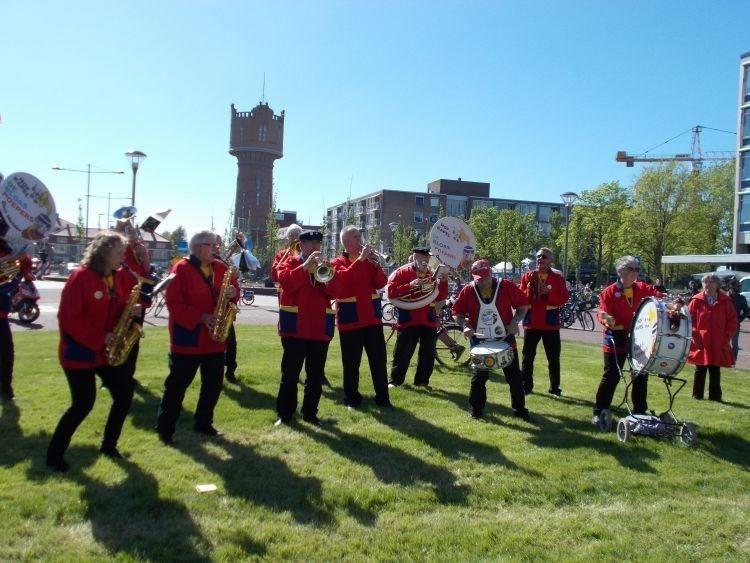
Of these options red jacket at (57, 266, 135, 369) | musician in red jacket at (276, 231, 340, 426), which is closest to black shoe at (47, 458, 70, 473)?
red jacket at (57, 266, 135, 369)

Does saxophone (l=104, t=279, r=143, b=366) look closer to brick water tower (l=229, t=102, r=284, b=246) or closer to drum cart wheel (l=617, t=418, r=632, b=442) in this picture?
drum cart wheel (l=617, t=418, r=632, b=442)

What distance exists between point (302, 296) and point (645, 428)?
3.80m

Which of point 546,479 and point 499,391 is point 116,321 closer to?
point 546,479

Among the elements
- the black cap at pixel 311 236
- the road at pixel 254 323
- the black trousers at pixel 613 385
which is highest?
the black cap at pixel 311 236

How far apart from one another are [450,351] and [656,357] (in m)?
5.82

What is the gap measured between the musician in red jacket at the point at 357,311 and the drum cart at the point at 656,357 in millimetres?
2672

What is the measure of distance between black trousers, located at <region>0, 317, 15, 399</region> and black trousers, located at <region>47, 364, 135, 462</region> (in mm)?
2643

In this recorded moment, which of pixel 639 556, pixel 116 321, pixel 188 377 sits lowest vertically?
pixel 639 556

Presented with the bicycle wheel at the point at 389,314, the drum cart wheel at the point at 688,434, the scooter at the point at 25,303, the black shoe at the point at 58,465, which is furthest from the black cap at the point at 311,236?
the bicycle wheel at the point at 389,314

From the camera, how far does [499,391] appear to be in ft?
29.8

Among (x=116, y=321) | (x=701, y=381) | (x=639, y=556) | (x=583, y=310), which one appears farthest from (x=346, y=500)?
(x=583, y=310)

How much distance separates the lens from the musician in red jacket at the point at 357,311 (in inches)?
291

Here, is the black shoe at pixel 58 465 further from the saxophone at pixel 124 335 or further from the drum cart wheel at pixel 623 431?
the drum cart wheel at pixel 623 431

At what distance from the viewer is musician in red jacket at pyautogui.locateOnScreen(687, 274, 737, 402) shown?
30.6 ft
